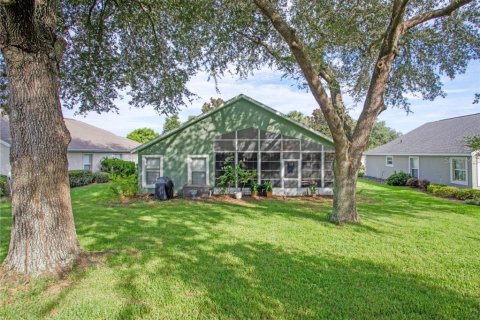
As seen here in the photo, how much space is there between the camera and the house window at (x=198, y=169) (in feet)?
48.5

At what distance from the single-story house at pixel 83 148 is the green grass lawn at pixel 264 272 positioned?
11.6 meters

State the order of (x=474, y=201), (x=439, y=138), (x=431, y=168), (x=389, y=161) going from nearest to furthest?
(x=474, y=201)
(x=431, y=168)
(x=439, y=138)
(x=389, y=161)

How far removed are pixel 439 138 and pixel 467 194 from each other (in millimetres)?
7649

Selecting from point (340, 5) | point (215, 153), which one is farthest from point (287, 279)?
point (215, 153)

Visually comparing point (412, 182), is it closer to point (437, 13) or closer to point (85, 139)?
point (437, 13)

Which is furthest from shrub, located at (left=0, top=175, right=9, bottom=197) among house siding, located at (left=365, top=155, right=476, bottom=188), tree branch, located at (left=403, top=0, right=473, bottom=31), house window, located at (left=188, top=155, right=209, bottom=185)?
house siding, located at (left=365, top=155, right=476, bottom=188)

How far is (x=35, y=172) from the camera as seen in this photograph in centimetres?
423

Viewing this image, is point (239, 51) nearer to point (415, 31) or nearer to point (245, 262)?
point (415, 31)

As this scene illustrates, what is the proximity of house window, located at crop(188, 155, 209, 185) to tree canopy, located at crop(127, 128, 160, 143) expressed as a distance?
2575 cm

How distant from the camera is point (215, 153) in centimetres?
1478

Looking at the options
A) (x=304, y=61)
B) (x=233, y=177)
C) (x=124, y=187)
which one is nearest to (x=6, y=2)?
(x=304, y=61)

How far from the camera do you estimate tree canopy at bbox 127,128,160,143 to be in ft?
126

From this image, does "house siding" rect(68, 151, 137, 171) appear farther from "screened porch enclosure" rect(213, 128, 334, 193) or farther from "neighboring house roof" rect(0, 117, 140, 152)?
"screened porch enclosure" rect(213, 128, 334, 193)

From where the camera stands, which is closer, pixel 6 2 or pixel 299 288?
pixel 6 2
